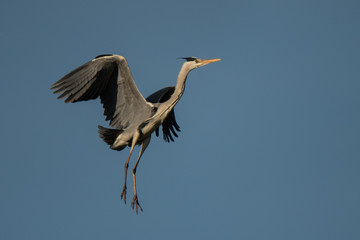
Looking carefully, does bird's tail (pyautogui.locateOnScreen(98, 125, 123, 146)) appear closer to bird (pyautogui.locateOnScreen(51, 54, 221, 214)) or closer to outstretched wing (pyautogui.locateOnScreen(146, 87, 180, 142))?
bird (pyautogui.locateOnScreen(51, 54, 221, 214))

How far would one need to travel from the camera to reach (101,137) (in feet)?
50.5

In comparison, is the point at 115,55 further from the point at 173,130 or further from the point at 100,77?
the point at 173,130

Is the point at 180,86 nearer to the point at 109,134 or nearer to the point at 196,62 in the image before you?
the point at 196,62

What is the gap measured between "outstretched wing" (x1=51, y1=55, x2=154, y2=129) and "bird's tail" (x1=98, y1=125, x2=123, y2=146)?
0.46 ft

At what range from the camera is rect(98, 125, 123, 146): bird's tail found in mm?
15336

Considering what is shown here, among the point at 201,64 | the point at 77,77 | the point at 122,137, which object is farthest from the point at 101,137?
the point at 201,64

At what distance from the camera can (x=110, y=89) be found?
15.3 metres

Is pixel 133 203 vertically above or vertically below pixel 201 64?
below

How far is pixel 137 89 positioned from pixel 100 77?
0.81m

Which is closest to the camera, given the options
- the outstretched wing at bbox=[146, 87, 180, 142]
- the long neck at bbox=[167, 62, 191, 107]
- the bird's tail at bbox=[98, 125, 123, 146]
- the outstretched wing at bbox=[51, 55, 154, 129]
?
the outstretched wing at bbox=[51, 55, 154, 129]

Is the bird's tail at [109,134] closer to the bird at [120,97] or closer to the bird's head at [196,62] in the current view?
the bird at [120,97]

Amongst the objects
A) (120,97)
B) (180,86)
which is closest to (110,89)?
(120,97)

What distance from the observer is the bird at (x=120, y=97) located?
14844 millimetres

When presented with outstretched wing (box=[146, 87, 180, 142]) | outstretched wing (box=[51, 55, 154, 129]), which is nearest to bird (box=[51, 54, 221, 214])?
outstretched wing (box=[51, 55, 154, 129])
